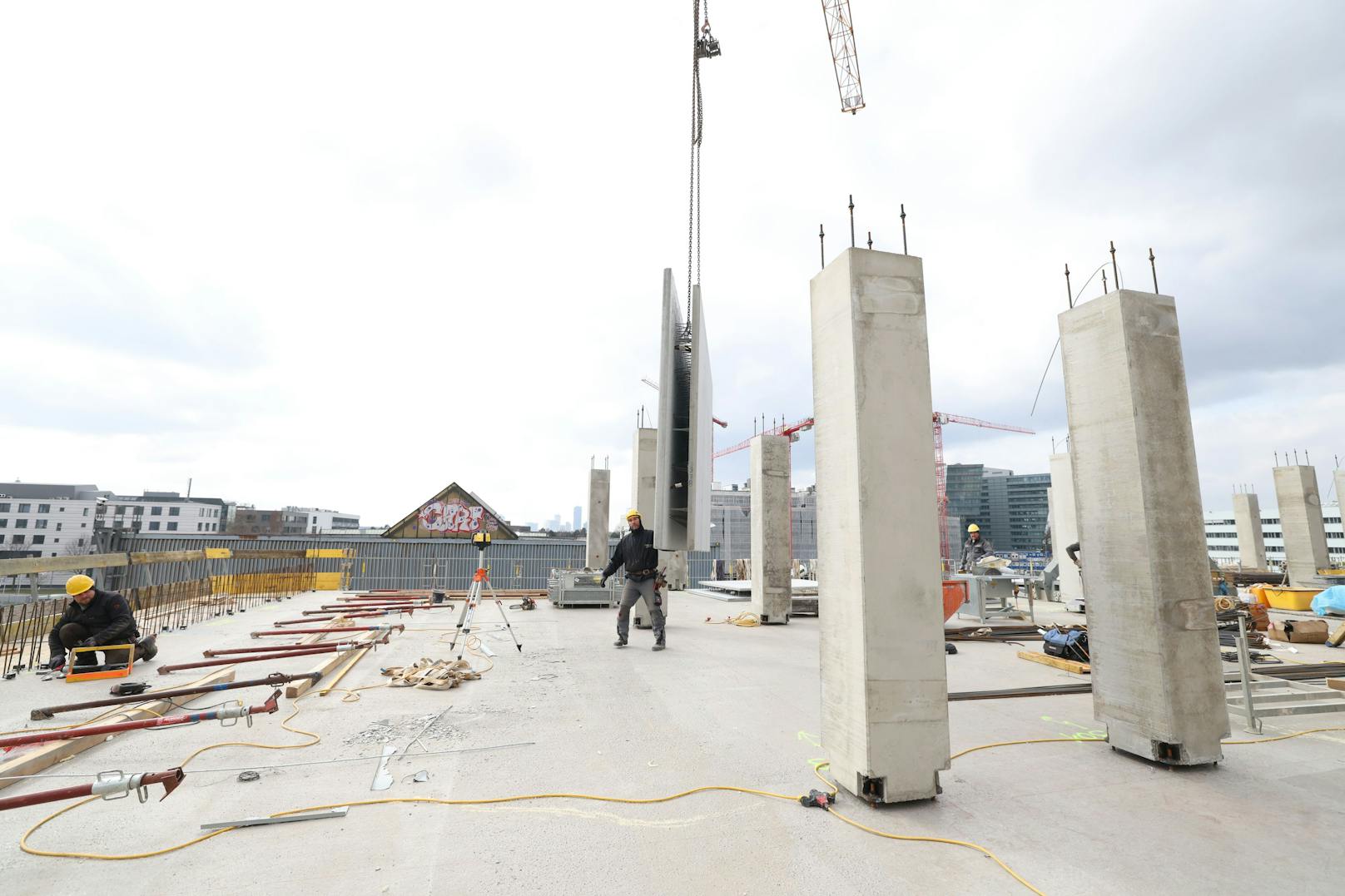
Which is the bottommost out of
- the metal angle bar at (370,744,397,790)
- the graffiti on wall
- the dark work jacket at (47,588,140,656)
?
the metal angle bar at (370,744,397,790)

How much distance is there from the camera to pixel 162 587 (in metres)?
11.0

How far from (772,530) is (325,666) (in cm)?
812

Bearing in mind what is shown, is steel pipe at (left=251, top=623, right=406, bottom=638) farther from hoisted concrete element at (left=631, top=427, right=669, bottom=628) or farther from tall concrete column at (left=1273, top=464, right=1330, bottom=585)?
tall concrete column at (left=1273, top=464, right=1330, bottom=585)

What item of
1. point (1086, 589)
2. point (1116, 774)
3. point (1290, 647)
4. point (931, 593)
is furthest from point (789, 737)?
point (1290, 647)

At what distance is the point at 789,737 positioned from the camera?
14.9ft

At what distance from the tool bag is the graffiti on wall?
27.0 meters

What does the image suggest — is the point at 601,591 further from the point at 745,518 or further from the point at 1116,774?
the point at 745,518

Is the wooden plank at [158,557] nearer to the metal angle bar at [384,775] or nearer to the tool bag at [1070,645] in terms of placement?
the metal angle bar at [384,775]

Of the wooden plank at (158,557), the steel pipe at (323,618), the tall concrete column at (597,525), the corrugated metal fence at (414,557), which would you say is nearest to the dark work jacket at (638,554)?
the steel pipe at (323,618)

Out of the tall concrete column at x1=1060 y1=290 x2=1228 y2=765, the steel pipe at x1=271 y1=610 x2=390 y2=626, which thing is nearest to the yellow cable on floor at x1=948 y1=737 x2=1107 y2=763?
the tall concrete column at x1=1060 y1=290 x2=1228 y2=765

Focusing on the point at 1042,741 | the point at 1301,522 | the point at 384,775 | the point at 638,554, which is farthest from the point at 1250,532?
the point at 384,775

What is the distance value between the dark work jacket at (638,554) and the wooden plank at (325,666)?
143 inches

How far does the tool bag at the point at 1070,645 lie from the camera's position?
771 centimetres

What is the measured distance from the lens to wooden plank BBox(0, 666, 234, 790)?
3.63m
